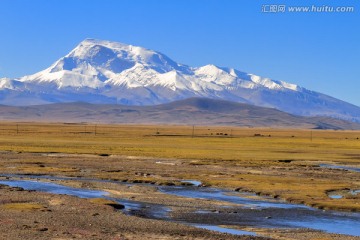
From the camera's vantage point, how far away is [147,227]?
3083cm

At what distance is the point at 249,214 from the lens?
36625 millimetres

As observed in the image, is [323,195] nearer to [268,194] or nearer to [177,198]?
[268,194]

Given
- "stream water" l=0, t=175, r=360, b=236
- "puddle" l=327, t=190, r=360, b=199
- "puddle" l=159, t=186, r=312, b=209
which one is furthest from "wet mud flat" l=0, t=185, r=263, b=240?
"puddle" l=327, t=190, r=360, b=199

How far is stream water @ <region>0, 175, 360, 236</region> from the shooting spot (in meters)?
33.2

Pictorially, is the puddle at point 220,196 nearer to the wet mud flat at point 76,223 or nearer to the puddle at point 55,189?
the puddle at point 55,189

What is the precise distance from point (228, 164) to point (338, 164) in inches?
572

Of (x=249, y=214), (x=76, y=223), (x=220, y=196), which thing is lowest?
(x=220, y=196)

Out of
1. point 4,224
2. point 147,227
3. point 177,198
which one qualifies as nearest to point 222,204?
point 177,198

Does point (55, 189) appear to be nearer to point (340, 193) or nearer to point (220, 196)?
point (220, 196)

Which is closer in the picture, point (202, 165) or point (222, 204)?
point (222, 204)

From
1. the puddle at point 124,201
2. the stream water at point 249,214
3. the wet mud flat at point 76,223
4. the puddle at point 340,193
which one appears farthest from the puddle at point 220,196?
the wet mud flat at point 76,223

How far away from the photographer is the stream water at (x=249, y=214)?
33250 mm

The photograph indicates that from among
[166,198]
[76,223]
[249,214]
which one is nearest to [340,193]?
[166,198]

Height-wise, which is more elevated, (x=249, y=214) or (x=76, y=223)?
(x=76, y=223)
